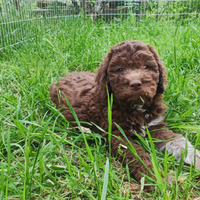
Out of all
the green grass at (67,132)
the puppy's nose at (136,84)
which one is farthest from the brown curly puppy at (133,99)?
the green grass at (67,132)

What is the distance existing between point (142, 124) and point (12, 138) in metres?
1.35

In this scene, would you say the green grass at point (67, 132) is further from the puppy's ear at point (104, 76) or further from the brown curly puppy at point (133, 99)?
the puppy's ear at point (104, 76)

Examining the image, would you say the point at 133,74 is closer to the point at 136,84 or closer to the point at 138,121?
the point at 136,84

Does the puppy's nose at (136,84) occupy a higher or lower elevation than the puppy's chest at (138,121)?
higher

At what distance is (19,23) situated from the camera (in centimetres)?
488

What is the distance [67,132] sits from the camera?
8.30ft

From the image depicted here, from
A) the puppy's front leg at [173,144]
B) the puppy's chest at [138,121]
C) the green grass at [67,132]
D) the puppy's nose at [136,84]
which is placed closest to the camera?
the green grass at [67,132]

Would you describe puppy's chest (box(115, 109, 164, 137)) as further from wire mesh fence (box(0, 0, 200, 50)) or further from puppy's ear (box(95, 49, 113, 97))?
wire mesh fence (box(0, 0, 200, 50))

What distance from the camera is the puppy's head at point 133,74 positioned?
2.08 m

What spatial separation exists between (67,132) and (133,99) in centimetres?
89

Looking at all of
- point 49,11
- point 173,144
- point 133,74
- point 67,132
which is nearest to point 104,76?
point 133,74

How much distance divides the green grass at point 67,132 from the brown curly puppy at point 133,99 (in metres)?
0.13

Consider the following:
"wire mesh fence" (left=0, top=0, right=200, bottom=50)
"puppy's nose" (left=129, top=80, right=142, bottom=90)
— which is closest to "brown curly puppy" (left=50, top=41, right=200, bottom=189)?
"puppy's nose" (left=129, top=80, right=142, bottom=90)

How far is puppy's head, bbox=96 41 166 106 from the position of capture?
2.08 m
